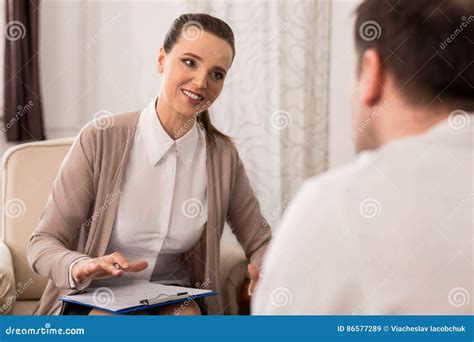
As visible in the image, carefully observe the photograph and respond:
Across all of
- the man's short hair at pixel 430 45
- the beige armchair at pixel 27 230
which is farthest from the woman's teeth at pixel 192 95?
the man's short hair at pixel 430 45

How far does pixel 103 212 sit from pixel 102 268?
0.13 metres

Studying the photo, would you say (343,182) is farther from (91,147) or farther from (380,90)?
(91,147)

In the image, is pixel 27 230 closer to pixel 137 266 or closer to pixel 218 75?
pixel 137 266

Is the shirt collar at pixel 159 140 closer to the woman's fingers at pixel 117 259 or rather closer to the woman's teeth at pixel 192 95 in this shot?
the woman's teeth at pixel 192 95

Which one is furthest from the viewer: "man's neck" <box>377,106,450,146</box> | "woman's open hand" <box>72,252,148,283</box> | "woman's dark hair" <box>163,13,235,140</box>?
"woman's dark hair" <box>163,13,235,140</box>

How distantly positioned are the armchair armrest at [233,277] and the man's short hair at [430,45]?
24.2 inches

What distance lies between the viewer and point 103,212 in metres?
1.30

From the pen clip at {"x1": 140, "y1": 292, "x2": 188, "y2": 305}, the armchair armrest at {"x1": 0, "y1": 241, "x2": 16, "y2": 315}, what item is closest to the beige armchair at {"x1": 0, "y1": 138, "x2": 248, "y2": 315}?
the armchair armrest at {"x1": 0, "y1": 241, "x2": 16, "y2": 315}

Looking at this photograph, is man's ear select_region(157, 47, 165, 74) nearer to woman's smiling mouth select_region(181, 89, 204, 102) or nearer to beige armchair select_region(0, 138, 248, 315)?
woman's smiling mouth select_region(181, 89, 204, 102)

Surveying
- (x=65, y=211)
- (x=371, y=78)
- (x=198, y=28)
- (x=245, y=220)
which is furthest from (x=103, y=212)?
(x=371, y=78)

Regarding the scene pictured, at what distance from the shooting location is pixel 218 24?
1.33 meters

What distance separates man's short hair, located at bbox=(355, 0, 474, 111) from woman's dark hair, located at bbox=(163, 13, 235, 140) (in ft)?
1.64

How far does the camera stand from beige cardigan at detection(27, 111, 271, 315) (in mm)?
1286

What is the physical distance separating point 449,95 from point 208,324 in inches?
25.4
